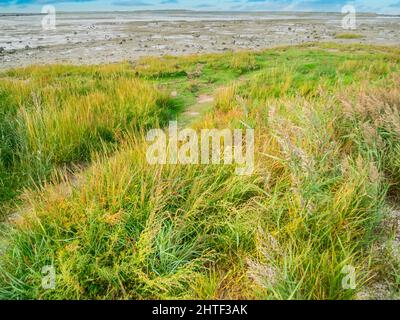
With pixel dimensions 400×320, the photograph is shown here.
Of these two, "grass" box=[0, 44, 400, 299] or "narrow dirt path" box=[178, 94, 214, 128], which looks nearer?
"grass" box=[0, 44, 400, 299]

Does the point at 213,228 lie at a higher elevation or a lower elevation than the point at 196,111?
lower

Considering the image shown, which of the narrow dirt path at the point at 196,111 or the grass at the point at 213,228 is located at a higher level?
the narrow dirt path at the point at 196,111

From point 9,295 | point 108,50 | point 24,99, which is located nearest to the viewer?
point 9,295

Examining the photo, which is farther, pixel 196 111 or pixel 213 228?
pixel 196 111

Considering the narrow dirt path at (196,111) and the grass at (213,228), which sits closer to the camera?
the grass at (213,228)

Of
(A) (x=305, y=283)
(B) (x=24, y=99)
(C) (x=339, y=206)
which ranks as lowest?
(A) (x=305, y=283)

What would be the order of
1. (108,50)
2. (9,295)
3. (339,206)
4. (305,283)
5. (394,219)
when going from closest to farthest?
(305,283) → (9,295) → (339,206) → (394,219) → (108,50)

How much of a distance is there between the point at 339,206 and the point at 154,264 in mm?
1330

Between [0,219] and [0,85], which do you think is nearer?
[0,219]

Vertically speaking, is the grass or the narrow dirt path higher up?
the narrow dirt path

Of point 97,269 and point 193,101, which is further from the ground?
point 193,101

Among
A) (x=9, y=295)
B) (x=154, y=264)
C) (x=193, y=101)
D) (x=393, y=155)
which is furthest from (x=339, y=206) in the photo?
(x=193, y=101)

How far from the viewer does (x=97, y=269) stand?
230 cm
